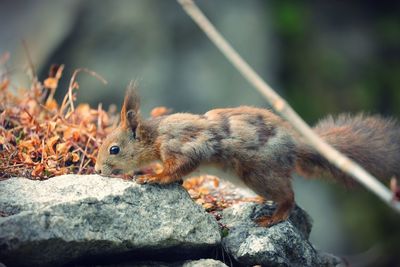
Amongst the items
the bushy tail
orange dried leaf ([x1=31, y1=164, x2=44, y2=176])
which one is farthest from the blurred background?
orange dried leaf ([x1=31, y1=164, x2=44, y2=176])

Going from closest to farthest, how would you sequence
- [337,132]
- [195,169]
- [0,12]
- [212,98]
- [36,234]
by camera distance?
[36,234] < [195,169] < [337,132] < [212,98] < [0,12]

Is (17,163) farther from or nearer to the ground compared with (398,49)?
farther from the ground

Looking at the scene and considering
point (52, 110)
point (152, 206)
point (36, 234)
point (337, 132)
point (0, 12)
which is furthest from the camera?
point (0, 12)

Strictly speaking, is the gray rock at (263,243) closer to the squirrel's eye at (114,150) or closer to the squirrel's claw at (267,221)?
the squirrel's claw at (267,221)

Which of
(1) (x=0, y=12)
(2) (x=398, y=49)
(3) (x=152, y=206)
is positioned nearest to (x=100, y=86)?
(1) (x=0, y=12)

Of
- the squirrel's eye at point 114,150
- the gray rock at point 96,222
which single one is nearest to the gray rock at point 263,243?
the gray rock at point 96,222

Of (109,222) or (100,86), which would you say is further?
(100,86)

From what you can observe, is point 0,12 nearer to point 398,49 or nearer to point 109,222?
point 398,49
